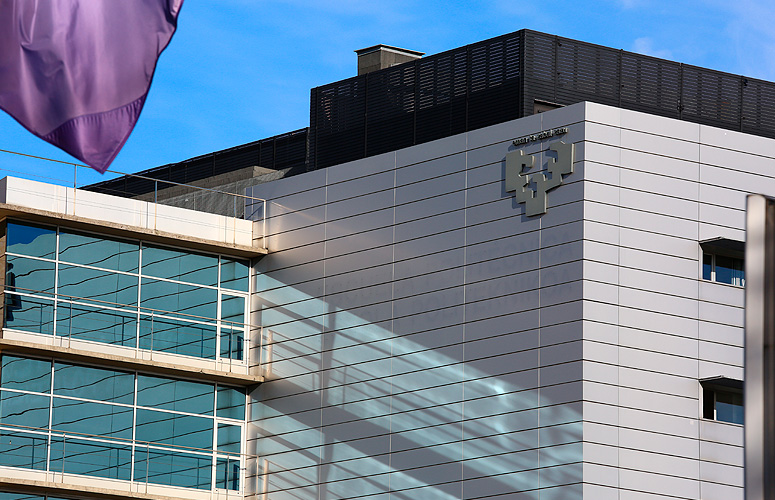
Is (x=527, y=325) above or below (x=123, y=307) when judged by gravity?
below

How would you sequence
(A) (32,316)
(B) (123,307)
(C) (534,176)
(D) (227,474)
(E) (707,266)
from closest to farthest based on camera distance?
(C) (534,176), (E) (707,266), (A) (32,316), (B) (123,307), (D) (227,474)

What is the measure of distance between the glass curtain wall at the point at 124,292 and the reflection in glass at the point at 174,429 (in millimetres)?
1747

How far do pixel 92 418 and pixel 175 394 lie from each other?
8.27 feet

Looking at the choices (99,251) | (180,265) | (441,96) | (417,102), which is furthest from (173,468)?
(441,96)

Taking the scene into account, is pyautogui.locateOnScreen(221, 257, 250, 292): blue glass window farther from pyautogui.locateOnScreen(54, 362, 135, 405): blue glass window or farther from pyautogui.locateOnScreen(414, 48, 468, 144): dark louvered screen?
pyautogui.locateOnScreen(414, 48, 468, 144): dark louvered screen

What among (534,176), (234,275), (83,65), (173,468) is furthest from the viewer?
(234,275)

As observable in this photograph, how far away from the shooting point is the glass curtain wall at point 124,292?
128 feet

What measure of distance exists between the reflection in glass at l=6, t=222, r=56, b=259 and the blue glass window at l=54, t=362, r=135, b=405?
288 centimetres

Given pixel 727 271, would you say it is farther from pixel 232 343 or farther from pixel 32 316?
pixel 32 316

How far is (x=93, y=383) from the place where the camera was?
39.4 m

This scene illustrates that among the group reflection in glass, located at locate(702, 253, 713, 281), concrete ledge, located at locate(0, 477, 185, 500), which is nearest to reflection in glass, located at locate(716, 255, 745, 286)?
reflection in glass, located at locate(702, 253, 713, 281)

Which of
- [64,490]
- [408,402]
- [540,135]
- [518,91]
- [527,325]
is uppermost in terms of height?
[518,91]

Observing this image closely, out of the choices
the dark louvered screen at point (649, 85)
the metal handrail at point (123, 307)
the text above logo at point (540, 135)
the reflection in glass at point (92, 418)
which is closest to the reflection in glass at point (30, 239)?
the metal handrail at point (123, 307)

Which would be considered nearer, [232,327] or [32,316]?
[32,316]
